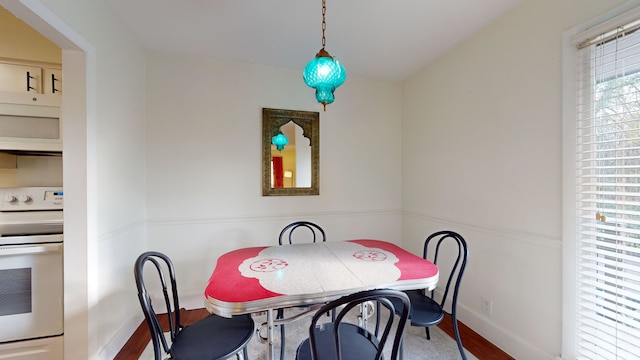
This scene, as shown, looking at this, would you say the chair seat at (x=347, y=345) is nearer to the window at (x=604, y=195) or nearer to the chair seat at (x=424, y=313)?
the chair seat at (x=424, y=313)

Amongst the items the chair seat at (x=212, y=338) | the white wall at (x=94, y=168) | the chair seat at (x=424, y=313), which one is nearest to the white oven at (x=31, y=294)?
the white wall at (x=94, y=168)

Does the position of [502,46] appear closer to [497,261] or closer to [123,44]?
[497,261]

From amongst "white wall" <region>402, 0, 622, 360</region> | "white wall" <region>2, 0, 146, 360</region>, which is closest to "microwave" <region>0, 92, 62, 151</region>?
"white wall" <region>2, 0, 146, 360</region>

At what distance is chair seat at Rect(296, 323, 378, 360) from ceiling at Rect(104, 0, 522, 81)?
206cm

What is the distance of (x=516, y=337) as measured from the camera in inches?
72.5

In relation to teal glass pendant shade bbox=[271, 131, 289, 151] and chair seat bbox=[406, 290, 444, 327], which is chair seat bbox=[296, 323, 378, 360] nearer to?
chair seat bbox=[406, 290, 444, 327]

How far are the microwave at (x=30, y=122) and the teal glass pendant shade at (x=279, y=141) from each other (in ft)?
5.38

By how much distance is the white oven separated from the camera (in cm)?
159

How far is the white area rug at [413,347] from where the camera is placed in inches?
73.5

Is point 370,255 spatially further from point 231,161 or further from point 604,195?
point 231,161

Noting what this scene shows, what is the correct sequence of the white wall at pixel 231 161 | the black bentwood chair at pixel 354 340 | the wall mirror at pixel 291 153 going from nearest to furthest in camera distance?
the black bentwood chair at pixel 354 340
the white wall at pixel 231 161
the wall mirror at pixel 291 153

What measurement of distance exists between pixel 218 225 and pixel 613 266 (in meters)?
2.87

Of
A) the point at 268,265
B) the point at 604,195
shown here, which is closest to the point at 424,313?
the point at 268,265

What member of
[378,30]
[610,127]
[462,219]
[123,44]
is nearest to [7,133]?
[123,44]
